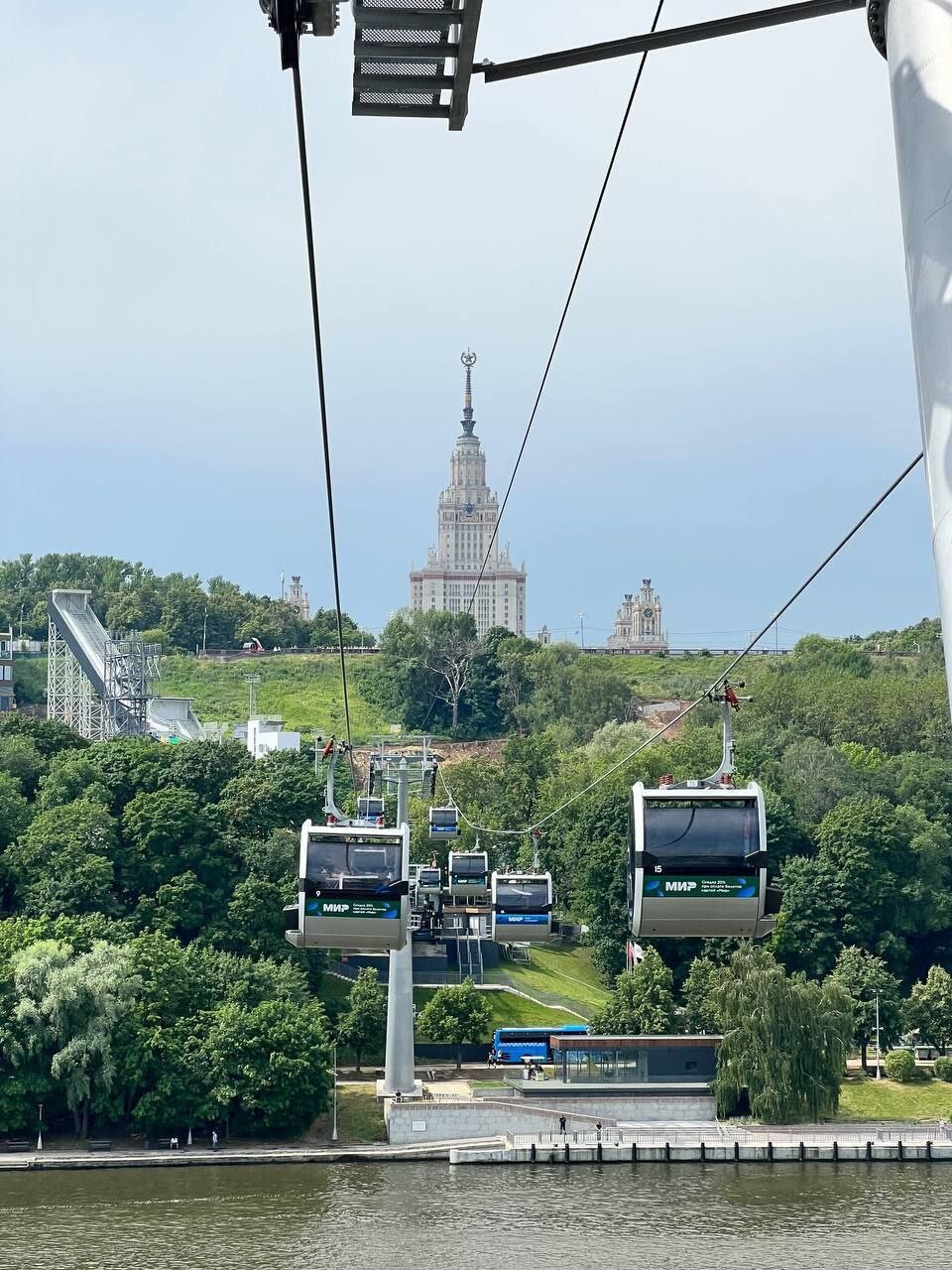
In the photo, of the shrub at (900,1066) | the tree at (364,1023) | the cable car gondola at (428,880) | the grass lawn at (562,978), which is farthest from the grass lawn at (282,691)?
the shrub at (900,1066)

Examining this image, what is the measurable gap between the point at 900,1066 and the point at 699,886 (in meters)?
35.4

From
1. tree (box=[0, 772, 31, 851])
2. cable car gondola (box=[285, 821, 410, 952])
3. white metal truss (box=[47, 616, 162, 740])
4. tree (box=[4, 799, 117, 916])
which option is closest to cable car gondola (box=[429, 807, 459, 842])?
tree (box=[4, 799, 117, 916])

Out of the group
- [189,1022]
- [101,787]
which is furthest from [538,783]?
[189,1022]

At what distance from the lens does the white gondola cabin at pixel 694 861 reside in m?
15.3

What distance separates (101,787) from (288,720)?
149 feet

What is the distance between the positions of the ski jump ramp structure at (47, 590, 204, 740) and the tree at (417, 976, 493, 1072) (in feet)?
114

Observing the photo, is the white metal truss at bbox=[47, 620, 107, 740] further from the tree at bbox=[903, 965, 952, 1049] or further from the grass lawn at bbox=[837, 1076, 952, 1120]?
the grass lawn at bbox=[837, 1076, 952, 1120]

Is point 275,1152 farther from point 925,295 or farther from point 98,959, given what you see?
point 925,295

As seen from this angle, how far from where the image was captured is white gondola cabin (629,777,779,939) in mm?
15258

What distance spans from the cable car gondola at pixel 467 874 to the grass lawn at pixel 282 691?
53144 mm

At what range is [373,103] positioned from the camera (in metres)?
5.29

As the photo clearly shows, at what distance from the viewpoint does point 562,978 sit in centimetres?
5738

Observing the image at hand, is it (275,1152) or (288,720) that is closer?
(275,1152)

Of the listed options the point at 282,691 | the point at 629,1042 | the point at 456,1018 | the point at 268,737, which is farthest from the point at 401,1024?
the point at 282,691
